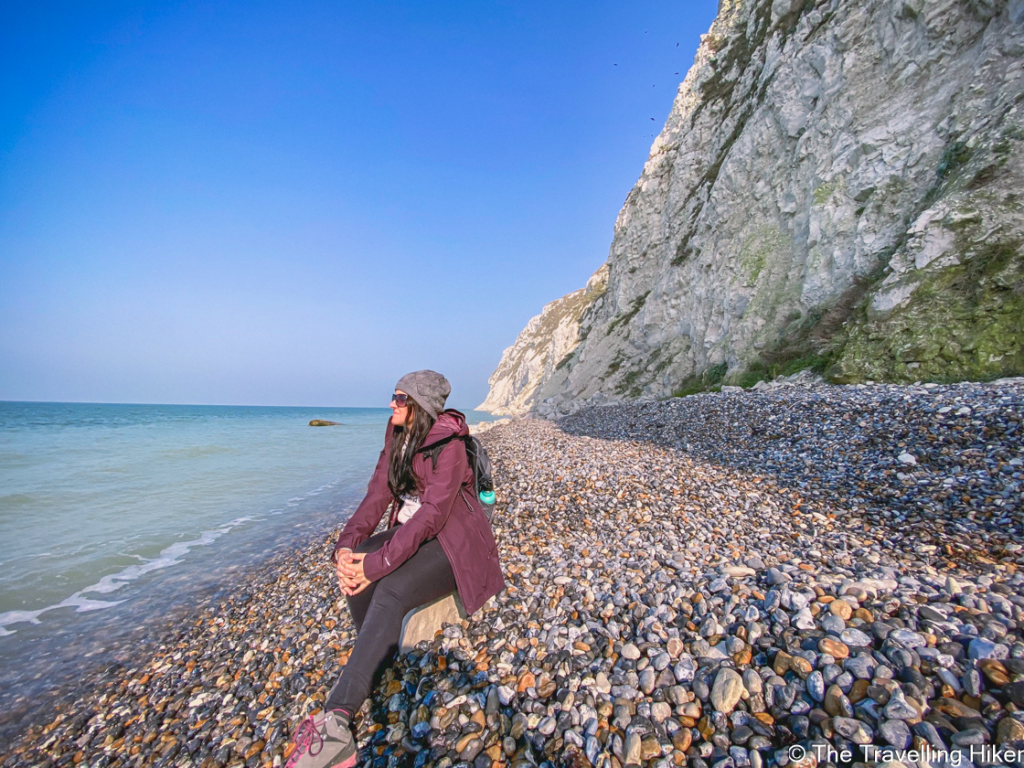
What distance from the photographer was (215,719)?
4.28 m

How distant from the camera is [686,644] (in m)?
3.60

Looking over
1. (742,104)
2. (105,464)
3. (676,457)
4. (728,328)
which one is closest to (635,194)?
(742,104)

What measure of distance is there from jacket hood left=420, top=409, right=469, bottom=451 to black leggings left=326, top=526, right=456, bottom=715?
3.12 feet

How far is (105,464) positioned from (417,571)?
2863cm

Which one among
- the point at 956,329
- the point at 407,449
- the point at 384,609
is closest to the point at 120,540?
the point at 407,449

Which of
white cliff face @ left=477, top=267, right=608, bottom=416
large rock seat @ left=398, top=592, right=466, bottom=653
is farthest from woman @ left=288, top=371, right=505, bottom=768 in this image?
white cliff face @ left=477, top=267, right=608, bottom=416

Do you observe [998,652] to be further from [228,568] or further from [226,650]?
[228,568]

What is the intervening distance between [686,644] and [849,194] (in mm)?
20181

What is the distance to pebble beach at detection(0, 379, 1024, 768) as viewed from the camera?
2709mm

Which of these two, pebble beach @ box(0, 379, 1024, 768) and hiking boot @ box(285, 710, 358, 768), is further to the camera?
hiking boot @ box(285, 710, 358, 768)

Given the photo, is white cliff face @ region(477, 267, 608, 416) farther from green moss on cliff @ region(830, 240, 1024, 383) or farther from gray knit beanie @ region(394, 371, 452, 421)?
gray knit beanie @ region(394, 371, 452, 421)

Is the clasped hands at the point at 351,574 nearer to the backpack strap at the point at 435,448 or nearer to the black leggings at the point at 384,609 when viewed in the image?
the black leggings at the point at 384,609

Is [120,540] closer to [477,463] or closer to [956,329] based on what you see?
[477,463]

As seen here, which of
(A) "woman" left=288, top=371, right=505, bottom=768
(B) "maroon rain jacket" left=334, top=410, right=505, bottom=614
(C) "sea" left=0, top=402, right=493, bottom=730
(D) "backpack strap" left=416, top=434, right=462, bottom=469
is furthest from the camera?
(C) "sea" left=0, top=402, right=493, bottom=730
